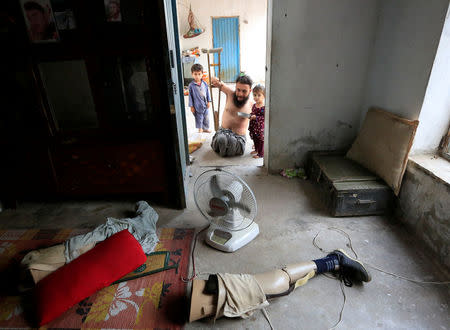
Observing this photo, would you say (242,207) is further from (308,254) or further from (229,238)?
(308,254)

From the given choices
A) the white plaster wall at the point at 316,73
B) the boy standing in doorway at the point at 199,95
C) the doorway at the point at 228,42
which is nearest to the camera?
the white plaster wall at the point at 316,73

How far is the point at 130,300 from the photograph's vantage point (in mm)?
A: 1708

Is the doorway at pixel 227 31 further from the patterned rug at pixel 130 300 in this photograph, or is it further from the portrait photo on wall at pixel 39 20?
the patterned rug at pixel 130 300

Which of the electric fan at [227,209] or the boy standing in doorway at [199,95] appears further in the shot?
the boy standing in doorway at [199,95]

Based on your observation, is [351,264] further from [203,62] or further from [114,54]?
[203,62]

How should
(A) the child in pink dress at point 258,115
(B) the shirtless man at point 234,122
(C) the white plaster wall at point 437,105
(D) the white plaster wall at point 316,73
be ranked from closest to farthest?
(C) the white plaster wall at point 437,105 < (D) the white plaster wall at point 316,73 < (A) the child in pink dress at point 258,115 < (B) the shirtless man at point 234,122

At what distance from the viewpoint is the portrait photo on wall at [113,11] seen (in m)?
2.14

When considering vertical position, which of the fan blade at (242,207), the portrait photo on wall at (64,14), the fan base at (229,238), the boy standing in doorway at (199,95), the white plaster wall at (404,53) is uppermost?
the portrait photo on wall at (64,14)

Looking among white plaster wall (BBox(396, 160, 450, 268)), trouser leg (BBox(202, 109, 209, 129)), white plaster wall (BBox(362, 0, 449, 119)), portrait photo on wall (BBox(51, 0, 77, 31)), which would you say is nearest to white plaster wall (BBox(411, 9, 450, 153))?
white plaster wall (BBox(362, 0, 449, 119))

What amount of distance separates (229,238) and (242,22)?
9021mm

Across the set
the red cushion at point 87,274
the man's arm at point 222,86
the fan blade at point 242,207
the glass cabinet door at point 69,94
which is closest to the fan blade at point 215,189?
the fan blade at point 242,207

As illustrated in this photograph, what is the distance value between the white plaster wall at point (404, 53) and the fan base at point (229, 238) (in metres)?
1.73

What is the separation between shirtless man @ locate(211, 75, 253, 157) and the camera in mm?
3879

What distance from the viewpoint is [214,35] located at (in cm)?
935
